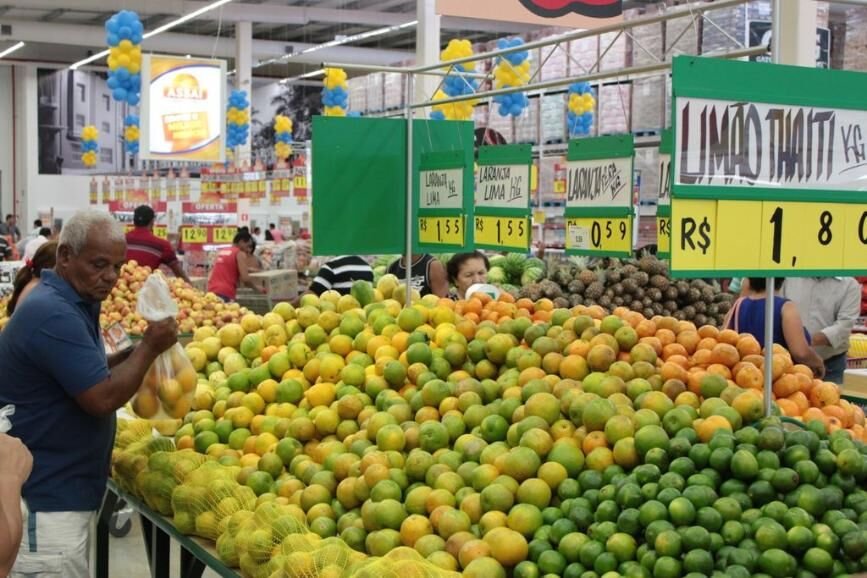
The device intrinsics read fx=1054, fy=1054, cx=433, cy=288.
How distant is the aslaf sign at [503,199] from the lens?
443cm

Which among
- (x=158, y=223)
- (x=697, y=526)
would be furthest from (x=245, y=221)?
(x=697, y=526)

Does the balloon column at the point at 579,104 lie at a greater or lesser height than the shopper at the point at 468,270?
greater

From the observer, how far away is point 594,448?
2924 mm

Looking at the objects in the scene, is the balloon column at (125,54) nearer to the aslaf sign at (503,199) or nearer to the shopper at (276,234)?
the shopper at (276,234)

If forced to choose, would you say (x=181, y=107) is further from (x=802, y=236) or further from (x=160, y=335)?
(x=802, y=236)

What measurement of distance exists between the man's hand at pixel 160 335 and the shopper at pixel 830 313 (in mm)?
4322

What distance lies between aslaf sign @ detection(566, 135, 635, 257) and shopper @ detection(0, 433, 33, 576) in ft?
8.89

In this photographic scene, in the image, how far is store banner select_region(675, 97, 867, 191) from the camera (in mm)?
2605

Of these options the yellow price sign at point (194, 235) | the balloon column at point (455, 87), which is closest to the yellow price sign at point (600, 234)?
the balloon column at point (455, 87)

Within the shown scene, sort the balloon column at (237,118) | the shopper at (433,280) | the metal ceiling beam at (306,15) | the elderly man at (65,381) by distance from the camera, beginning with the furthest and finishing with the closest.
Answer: the metal ceiling beam at (306,15) < the balloon column at (237,118) < the shopper at (433,280) < the elderly man at (65,381)

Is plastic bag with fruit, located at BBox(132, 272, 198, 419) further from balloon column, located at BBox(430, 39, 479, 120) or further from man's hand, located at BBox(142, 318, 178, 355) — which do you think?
balloon column, located at BBox(430, 39, 479, 120)

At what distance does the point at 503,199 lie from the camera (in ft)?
14.9

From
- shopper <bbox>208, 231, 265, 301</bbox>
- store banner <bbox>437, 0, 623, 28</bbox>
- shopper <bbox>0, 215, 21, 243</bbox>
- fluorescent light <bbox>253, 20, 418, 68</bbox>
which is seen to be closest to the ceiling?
fluorescent light <bbox>253, 20, 418, 68</bbox>

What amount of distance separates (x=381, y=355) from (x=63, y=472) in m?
1.20
